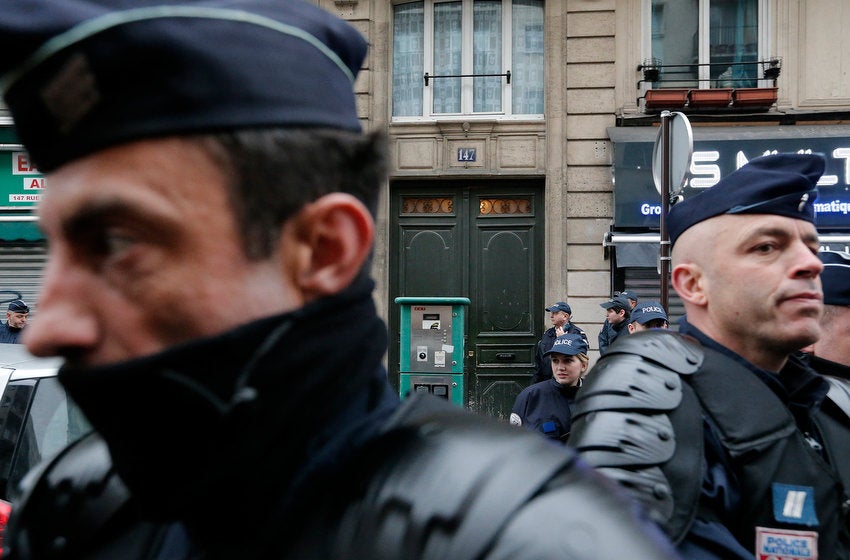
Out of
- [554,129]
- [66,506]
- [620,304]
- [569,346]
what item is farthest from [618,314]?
[66,506]

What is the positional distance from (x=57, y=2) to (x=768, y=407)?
191 centimetres

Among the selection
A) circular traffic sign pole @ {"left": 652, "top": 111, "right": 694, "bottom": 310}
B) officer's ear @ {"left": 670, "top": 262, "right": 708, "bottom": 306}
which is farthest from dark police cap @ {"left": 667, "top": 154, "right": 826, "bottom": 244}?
circular traffic sign pole @ {"left": 652, "top": 111, "right": 694, "bottom": 310}

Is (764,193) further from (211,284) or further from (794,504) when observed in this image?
(211,284)

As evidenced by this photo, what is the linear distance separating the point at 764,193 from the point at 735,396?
66 centimetres

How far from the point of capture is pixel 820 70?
11742 mm

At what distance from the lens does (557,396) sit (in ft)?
20.5

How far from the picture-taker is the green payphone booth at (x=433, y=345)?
30.4 ft

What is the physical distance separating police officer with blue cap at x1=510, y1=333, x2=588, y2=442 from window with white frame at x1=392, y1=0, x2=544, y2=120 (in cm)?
669

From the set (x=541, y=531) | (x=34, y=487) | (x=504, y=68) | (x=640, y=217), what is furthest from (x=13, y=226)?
(x=541, y=531)

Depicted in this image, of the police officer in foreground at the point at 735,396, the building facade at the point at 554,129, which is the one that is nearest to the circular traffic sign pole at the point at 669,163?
the police officer in foreground at the point at 735,396

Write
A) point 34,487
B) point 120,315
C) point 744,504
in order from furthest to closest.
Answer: point 744,504
point 34,487
point 120,315

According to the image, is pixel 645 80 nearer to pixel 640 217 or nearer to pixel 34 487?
pixel 640 217

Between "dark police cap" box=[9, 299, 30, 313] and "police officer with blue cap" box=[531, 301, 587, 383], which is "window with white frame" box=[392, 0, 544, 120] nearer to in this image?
"police officer with blue cap" box=[531, 301, 587, 383]

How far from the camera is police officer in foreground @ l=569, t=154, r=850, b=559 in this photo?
1.96 meters
